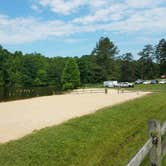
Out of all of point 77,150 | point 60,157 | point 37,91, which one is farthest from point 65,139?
point 37,91

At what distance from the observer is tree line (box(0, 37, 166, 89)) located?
6869 centimetres

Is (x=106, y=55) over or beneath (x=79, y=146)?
over

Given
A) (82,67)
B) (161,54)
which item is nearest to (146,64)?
(161,54)

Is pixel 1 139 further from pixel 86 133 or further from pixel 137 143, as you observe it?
pixel 137 143

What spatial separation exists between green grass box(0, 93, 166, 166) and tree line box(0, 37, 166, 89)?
4763 cm

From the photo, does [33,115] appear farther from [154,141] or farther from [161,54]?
[161,54]

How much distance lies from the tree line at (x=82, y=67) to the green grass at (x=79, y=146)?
47628mm

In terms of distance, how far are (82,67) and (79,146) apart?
86860 millimetres

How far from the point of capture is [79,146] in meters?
9.73

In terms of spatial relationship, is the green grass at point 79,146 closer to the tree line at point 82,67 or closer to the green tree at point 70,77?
the tree line at point 82,67

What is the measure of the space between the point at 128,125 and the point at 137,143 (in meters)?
3.89

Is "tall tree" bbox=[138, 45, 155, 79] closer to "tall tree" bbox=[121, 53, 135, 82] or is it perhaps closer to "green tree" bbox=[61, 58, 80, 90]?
"tall tree" bbox=[121, 53, 135, 82]

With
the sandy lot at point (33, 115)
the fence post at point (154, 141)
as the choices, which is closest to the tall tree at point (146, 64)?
the sandy lot at point (33, 115)

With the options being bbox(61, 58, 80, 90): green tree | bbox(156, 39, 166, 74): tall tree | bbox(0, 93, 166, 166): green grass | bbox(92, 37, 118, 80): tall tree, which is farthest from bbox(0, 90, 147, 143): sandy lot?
bbox(156, 39, 166, 74): tall tree
